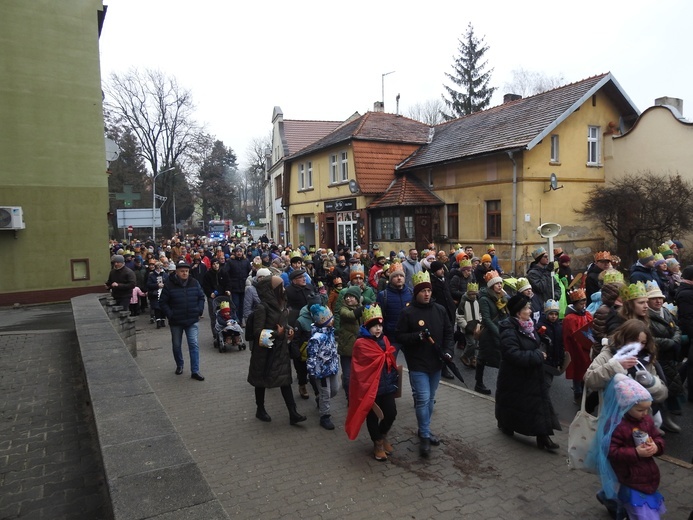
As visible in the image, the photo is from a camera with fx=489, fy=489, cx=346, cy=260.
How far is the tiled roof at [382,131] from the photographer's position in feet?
82.1

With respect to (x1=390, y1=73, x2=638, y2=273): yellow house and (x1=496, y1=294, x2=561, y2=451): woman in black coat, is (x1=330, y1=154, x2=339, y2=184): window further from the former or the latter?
(x1=496, y1=294, x2=561, y2=451): woman in black coat

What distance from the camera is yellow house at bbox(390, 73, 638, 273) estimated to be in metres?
19.2

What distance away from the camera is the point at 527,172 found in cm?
1908

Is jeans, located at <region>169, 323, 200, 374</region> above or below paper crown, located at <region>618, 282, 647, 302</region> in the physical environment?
below

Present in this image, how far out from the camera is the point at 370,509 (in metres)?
4.15

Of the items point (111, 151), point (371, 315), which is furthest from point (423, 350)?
point (111, 151)

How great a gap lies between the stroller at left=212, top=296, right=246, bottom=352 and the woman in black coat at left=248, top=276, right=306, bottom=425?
155 inches

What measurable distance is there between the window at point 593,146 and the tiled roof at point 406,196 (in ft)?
21.3

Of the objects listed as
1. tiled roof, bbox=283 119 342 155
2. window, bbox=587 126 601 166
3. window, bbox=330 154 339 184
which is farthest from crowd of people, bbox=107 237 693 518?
tiled roof, bbox=283 119 342 155

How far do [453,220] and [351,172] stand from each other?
601 centimetres

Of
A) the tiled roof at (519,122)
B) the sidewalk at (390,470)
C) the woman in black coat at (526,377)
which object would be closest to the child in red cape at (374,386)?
the sidewalk at (390,470)

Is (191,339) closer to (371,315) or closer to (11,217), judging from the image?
(371,315)

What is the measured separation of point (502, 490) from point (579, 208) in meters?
18.8

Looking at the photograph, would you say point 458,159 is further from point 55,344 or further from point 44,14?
point 55,344
